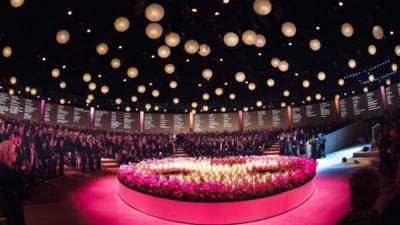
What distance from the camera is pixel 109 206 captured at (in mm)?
7727

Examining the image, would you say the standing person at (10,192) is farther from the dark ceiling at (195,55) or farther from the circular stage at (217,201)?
the dark ceiling at (195,55)

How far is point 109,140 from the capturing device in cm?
1917

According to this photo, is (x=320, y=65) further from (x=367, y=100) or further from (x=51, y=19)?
(x=51, y=19)

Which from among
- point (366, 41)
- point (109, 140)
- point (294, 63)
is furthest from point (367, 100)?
point (109, 140)

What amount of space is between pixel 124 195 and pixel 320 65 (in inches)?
658

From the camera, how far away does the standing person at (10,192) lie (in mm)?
4188

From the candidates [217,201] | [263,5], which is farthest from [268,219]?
[263,5]

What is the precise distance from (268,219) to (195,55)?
13682 millimetres

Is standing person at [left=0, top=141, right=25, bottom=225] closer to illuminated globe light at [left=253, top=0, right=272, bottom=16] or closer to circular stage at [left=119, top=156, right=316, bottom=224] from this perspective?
circular stage at [left=119, top=156, right=316, bottom=224]

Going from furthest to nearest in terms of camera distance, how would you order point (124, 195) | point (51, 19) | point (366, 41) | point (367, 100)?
point (367, 100) → point (366, 41) → point (51, 19) → point (124, 195)

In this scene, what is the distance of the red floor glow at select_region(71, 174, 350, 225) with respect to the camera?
20.6 ft

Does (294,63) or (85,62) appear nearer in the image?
(85,62)

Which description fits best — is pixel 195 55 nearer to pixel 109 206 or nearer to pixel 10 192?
pixel 109 206

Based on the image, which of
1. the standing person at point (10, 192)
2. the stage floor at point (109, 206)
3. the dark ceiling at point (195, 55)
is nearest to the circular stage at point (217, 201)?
the stage floor at point (109, 206)
